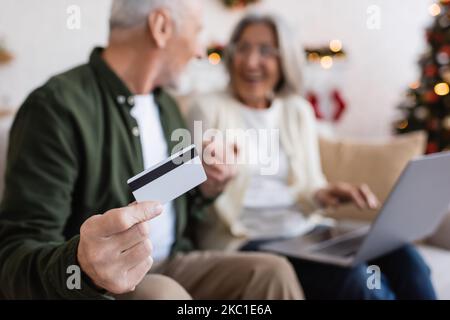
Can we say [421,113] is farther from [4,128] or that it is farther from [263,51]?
[4,128]

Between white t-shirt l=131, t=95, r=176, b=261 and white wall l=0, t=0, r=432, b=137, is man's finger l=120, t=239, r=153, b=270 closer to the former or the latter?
white t-shirt l=131, t=95, r=176, b=261

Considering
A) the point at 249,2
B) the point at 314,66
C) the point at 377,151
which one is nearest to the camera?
the point at 377,151

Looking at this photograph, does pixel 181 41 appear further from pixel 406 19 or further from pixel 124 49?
pixel 406 19

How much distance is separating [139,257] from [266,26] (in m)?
1.00

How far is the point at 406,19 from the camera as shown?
2.50 metres

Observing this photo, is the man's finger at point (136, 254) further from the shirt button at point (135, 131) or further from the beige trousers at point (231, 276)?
the shirt button at point (135, 131)

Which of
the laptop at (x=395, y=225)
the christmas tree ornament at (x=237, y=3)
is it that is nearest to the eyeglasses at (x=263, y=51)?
the laptop at (x=395, y=225)

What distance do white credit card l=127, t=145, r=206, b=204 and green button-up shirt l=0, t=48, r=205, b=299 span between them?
0.70ft

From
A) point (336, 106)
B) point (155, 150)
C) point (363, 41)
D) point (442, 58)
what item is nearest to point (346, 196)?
point (155, 150)

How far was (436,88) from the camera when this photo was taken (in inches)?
103

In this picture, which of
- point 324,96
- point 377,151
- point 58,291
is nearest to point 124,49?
point 58,291

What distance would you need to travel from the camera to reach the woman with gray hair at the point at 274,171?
3.83 ft

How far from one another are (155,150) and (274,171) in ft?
1.50

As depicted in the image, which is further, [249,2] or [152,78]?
[249,2]
